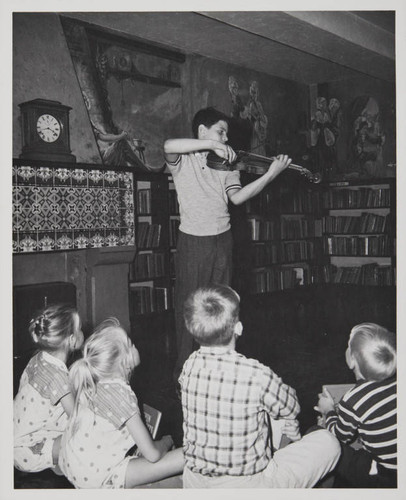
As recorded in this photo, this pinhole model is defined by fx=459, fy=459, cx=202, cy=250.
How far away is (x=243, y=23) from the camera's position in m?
4.29

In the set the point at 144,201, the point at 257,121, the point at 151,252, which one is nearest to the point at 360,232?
the point at 257,121

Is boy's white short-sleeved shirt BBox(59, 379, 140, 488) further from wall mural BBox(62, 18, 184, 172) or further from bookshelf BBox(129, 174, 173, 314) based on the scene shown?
wall mural BBox(62, 18, 184, 172)

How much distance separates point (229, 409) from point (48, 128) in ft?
10.2

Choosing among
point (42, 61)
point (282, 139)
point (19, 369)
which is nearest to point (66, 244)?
point (19, 369)

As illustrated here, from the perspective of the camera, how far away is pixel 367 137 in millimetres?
6391

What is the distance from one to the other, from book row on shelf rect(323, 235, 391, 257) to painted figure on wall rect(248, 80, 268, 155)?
163 centimetres

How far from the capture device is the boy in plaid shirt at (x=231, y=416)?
1479mm

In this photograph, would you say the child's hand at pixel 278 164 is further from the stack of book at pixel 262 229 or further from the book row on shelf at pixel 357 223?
the book row on shelf at pixel 357 223

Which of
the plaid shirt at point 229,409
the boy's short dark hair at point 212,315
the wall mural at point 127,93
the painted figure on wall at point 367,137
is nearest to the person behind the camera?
the plaid shirt at point 229,409

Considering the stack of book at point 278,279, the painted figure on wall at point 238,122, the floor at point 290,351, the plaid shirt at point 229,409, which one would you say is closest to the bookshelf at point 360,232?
the stack of book at point 278,279

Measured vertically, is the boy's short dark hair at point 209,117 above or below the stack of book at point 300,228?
above

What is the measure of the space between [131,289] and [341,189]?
3459 mm

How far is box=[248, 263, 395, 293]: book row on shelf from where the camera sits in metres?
5.94

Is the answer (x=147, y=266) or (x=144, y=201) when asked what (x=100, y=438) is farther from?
(x=144, y=201)
